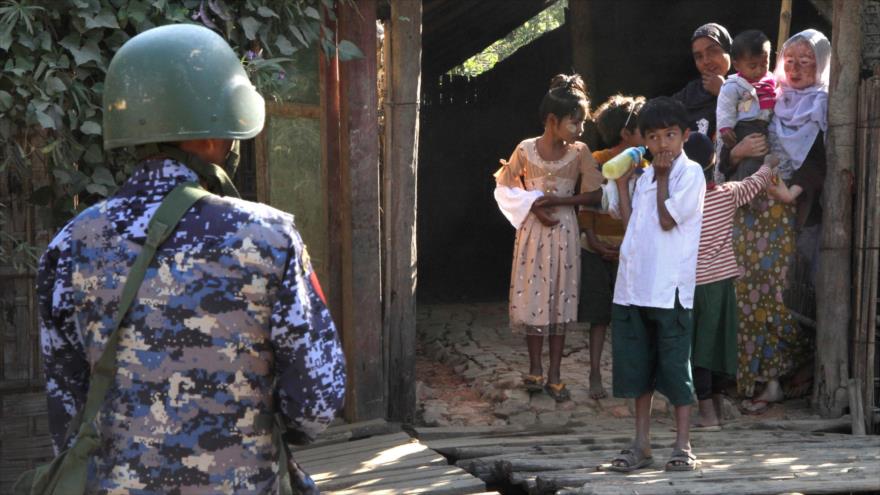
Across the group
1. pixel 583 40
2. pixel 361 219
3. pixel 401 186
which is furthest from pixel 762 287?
pixel 583 40

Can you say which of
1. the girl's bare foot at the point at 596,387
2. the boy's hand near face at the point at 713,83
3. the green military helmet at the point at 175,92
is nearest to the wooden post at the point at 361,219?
the girl's bare foot at the point at 596,387

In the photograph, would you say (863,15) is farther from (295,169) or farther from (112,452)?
(112,452)

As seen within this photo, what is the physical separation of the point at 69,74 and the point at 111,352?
8.78ft

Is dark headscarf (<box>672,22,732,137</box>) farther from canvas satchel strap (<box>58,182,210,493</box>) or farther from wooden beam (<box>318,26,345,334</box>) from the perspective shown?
canvas satchel strap (<box>58,182,210,493</box>)

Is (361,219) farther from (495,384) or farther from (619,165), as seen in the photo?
(495,384)

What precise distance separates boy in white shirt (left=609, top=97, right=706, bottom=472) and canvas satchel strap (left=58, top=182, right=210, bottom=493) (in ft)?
9.39

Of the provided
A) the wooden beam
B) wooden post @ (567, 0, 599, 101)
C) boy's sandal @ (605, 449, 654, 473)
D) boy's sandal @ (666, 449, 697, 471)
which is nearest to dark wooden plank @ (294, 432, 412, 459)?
the wooden beam

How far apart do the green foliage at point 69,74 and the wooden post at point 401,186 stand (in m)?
Result: 1.08

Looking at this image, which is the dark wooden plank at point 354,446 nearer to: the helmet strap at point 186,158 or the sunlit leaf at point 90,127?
the sunlit leaf at point 90,127

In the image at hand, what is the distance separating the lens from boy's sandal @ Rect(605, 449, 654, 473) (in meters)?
5.22

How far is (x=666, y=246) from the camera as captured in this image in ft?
16.9

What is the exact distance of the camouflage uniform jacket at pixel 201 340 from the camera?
260 cm

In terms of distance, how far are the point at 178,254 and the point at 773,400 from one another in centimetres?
489

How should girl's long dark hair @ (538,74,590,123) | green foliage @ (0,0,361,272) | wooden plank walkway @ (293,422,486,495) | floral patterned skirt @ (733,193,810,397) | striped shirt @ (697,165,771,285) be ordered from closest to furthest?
green foliage @ (0,0,361,272) → wooden plank walkway @ (293,422,486,495) → striped shirt @ (697,165,771,285) → girl's long dark hair @ (538,74,590,123) → floral patterned skirt @ (733,193,810,397)
